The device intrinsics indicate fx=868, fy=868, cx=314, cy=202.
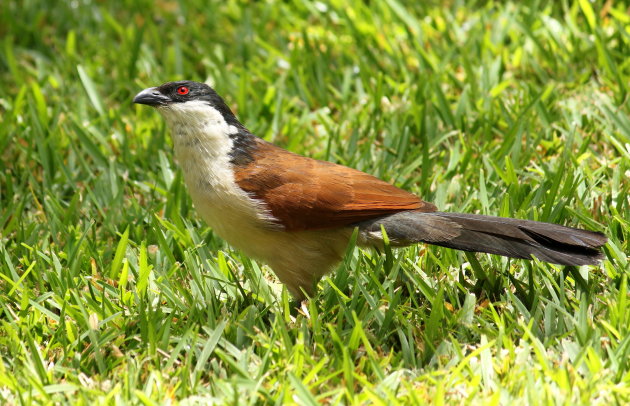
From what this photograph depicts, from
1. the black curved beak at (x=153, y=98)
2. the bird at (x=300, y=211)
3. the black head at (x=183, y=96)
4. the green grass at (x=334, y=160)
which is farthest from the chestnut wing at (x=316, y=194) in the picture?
the black curved beak at (x=153, y=98)

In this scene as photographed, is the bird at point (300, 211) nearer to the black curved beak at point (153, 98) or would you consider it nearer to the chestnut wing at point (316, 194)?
the chestnut wing at point (316, 194)

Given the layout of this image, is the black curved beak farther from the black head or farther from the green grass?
the green grass

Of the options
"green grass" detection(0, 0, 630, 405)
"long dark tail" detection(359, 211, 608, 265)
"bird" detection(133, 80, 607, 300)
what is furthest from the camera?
"bird" detection(133, 80, 607, 300)

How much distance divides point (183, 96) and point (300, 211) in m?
0.86

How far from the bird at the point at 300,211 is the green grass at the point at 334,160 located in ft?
0.53

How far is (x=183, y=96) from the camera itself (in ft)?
13.7

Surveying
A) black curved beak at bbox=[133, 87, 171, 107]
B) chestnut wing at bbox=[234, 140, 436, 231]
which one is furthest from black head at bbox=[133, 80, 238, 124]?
chestnut wing at bbox=[234, 140, 436, 231]

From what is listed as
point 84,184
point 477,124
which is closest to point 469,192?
point 477,124

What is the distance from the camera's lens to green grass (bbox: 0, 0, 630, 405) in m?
3.31

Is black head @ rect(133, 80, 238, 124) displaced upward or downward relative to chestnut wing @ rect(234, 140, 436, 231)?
upward

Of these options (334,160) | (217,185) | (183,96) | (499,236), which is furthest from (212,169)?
(334,160)

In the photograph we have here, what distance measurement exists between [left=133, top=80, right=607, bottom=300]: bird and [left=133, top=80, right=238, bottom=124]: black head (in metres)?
0.04

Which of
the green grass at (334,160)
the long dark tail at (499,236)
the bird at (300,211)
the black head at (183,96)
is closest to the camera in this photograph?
the green grass at (334,160)

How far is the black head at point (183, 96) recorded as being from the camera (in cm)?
418
